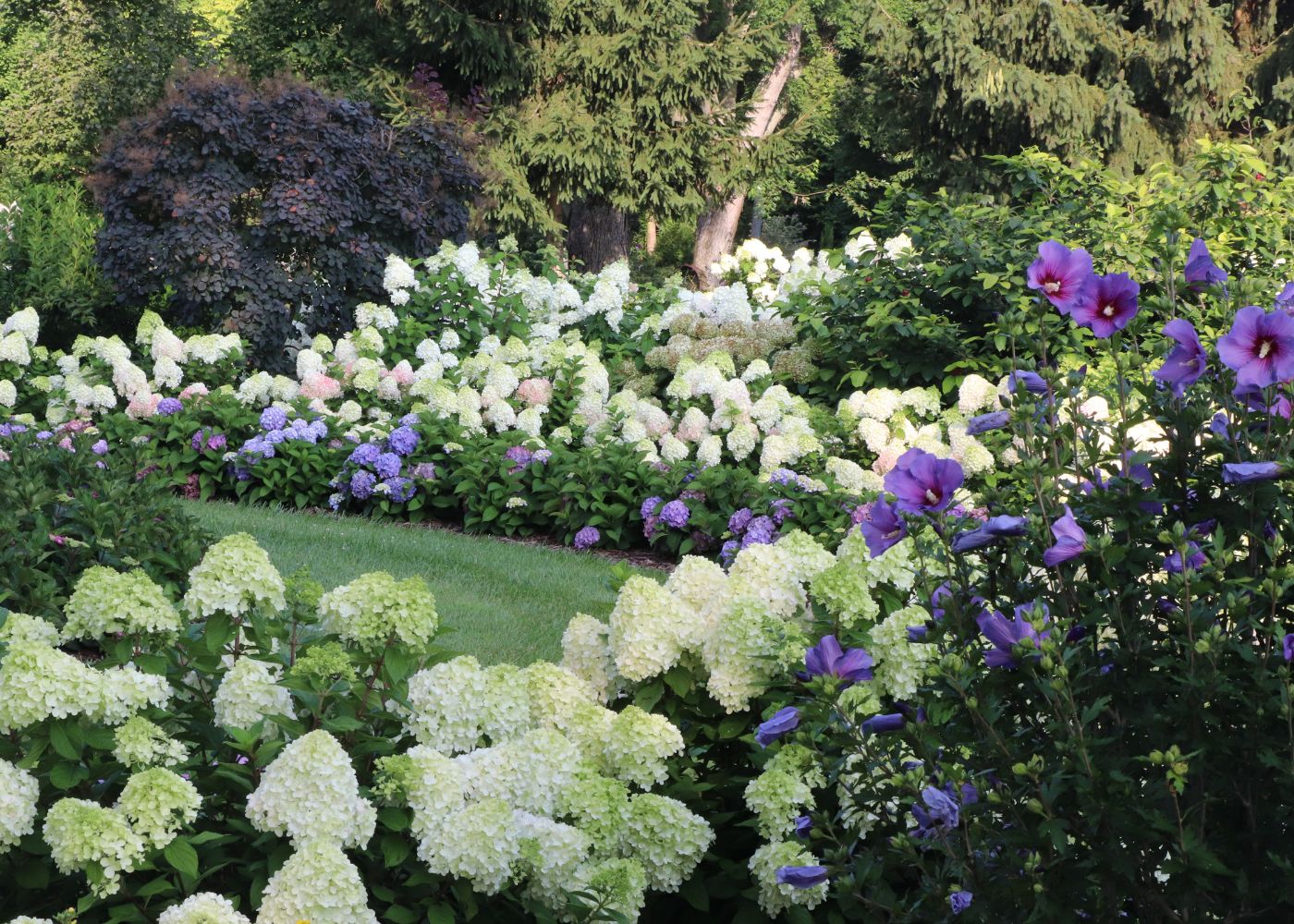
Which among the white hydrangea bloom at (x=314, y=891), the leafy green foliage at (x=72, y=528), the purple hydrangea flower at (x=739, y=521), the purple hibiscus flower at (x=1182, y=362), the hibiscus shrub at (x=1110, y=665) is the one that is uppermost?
the purple hibiscus flower at (x=1182, y=362)

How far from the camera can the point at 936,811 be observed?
1.83 metres

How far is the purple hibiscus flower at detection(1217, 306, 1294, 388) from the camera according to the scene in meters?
1.75

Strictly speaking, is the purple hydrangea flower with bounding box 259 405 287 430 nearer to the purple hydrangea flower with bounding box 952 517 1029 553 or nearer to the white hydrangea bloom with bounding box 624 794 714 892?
the white hydrangea bloom with bounding box 624 794 714 892

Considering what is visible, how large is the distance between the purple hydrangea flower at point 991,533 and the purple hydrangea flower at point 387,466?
18.1 feet

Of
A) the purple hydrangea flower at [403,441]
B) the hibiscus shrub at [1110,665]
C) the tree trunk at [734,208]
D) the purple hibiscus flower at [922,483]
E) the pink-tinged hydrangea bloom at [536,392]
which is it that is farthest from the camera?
the tree trunk at [734,208]

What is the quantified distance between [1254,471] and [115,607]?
1892 millimetres

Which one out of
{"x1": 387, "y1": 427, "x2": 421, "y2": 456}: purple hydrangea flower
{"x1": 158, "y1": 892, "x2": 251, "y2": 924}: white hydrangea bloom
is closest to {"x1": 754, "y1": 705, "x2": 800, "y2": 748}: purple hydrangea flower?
{"x1": 158, "y1": 892, "x2": 251, "y2": 924}: white hydrangea bloom

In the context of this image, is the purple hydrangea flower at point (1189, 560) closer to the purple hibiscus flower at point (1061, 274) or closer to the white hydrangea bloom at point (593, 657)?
the purple hibiscus flower at point (1061, 274)

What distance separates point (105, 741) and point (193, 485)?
545 centimetres

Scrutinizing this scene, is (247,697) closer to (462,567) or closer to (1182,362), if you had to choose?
(1182,362)

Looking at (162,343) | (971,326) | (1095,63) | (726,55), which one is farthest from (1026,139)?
(162,343)

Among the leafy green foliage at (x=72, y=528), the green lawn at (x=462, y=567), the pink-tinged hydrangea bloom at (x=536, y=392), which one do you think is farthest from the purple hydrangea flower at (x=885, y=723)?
the pink-tinged hydrangea bloom at (x=536, y=392)

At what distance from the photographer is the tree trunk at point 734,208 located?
885 inches

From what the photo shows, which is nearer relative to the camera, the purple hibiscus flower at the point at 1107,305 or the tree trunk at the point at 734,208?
the purple hibiscus flower at the point at 1107,305
